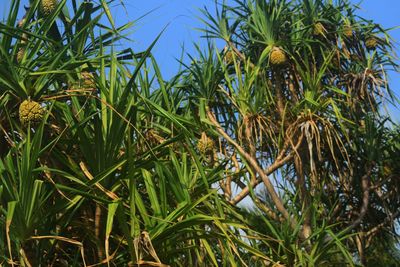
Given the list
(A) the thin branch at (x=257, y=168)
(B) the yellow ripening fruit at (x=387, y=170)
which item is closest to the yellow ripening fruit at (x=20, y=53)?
(A) the thin branch at (x=257, y=168)

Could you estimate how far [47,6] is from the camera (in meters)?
3.72

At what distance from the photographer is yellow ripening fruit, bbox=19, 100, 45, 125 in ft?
10.8

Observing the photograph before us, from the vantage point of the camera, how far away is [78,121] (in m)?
3.54

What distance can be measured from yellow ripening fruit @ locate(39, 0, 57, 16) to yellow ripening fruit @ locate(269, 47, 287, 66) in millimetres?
3508

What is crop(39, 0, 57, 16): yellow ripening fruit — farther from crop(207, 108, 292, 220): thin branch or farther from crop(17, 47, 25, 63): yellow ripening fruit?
crop(207, 108, 292, 220): thin branch

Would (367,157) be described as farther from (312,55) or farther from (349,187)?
(312,55)

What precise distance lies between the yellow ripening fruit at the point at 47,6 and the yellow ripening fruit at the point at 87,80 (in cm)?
35

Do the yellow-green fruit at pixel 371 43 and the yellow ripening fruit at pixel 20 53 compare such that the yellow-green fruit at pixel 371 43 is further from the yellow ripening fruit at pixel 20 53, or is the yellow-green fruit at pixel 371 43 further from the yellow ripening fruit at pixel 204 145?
the yellow ripening fruit at pixel 20 53

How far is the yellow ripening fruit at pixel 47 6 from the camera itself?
12.2ft

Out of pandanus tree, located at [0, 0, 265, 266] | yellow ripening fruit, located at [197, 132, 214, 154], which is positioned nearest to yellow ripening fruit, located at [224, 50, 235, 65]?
yellow ripening fruit, located at [197, 132, 214, 154]

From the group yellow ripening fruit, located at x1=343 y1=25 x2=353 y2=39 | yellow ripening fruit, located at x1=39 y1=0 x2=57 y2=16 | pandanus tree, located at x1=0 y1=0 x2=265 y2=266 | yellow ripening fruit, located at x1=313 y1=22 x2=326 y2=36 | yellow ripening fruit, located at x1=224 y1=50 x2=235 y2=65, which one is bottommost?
pandanus tree, located at x1=0 y1=0 x2=265 y2=266

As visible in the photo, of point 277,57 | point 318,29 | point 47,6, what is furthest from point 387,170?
point 47,6

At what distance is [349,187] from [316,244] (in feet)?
8.65

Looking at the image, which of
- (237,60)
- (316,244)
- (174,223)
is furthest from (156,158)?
(237,60)
